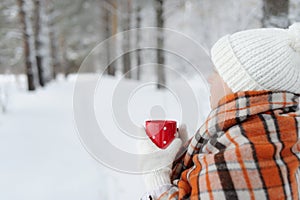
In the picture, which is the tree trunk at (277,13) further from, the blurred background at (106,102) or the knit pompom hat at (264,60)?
the knit pompom hat at (264,60)

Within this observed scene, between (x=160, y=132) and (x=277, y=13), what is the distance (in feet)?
11.5

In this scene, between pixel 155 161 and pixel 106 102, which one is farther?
pixel 106 102

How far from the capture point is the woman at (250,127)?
1041 mm

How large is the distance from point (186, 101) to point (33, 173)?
304 centimetres

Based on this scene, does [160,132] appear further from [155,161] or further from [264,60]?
[264,60]

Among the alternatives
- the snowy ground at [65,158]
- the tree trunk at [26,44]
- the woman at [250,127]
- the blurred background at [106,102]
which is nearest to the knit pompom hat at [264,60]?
the woman at [250,127]

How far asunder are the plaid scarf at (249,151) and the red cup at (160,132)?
0.20 metres

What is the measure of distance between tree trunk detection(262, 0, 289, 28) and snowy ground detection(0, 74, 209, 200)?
2.12 m

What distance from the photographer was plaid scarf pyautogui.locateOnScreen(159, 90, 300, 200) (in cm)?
104

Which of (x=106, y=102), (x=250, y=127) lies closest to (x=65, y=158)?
(x=106, y=102)

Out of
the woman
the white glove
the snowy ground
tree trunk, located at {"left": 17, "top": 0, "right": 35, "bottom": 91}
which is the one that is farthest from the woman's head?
tree trunk, located at {"left": 17, "top": 0, "right": 35, "bottom": 91}

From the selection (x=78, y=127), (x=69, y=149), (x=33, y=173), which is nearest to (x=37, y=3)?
(x=69, y=149)

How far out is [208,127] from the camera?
3.86 feet

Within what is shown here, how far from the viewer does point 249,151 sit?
1.04 m
